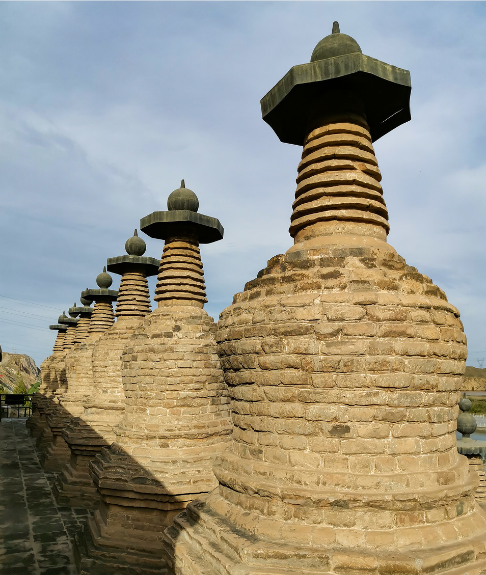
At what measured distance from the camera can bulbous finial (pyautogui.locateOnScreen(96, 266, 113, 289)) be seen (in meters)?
18.0

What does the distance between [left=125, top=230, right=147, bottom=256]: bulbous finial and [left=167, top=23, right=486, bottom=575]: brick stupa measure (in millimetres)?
9351

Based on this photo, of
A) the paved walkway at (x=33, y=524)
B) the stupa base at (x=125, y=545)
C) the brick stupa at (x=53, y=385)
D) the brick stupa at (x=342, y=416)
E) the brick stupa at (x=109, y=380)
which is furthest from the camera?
the brick stupa at (x=53, y=385)

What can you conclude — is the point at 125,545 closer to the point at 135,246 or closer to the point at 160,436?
the point at 160,436

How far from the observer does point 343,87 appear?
16.1ft

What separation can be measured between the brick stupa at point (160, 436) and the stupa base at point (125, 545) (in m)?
0.02

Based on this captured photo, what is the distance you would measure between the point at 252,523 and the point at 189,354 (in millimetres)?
5129

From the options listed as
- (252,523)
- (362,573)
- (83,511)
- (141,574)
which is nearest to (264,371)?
(252,523)

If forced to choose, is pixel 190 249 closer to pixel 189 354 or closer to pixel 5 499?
pixel 189 354

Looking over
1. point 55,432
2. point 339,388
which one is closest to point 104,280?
point 55,432

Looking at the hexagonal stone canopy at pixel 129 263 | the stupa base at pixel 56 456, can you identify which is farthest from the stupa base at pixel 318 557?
the stupa base at pixel 56 456

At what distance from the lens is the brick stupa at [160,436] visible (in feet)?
27.1

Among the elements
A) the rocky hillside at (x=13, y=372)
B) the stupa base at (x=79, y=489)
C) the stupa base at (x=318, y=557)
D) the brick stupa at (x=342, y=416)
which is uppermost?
the rocky hillside at (x=13, y=372)

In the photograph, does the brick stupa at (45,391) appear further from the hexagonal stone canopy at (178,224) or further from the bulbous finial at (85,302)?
the hexagonal stone canopy at (178,224)

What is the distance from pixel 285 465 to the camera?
4.06m
